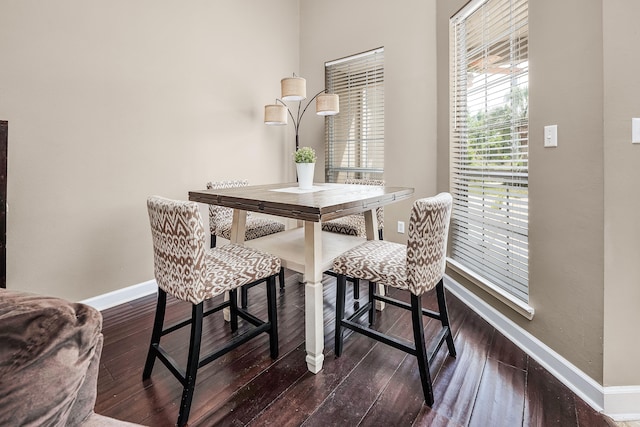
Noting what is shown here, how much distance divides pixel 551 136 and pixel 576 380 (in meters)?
1.21

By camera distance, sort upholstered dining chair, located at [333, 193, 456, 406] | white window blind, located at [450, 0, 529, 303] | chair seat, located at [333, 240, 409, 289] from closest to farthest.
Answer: upholstered dining chair, located at [333, 193, 456, 406]
chair seat, located at [333, 240, 409, 289]
white window blind, located at [450, 0, 529, 303]

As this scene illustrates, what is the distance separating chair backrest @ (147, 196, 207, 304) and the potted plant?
1024mm

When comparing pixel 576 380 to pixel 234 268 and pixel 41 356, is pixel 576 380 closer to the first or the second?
pixel 234 268

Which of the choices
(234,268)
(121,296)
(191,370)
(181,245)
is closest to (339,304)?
(234,268)

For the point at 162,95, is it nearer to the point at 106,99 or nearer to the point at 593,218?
the point at 106,99

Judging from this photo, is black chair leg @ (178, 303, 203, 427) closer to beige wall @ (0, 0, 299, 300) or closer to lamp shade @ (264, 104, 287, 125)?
beige wall @ (0, 0, 299, 300)

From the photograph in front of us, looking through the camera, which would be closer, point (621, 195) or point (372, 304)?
point (621, 195)

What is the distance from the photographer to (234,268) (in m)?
1.56

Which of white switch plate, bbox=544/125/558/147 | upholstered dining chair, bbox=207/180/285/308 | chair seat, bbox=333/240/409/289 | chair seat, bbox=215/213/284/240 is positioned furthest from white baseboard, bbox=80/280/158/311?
white switch plate, bbox=544/125/558/147

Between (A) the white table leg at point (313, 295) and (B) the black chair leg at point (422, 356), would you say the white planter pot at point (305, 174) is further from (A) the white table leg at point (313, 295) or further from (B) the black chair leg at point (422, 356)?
(B) the black chair leg at point (422, 356)

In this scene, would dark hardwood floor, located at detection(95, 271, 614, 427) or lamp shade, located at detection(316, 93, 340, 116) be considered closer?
dark hardwood floor, located at detection(95, 271, 614, 427)

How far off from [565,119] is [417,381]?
1.50 meters

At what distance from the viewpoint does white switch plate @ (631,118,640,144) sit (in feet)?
4.35

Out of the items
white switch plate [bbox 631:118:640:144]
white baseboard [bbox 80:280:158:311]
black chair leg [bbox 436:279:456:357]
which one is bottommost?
white baseboard [bbox 80:280:158:311]
